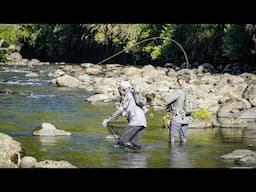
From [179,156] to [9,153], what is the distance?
2.08 metres

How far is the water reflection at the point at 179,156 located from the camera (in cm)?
727

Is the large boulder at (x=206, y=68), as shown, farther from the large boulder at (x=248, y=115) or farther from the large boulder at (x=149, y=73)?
the large boulder at (x=248, y=115)

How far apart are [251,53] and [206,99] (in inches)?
281

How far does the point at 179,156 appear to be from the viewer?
7.80 metres

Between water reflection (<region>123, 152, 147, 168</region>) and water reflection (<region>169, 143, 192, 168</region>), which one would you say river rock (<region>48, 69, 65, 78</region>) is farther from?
water reflection (<region>123, 152, 147, 168</region>)

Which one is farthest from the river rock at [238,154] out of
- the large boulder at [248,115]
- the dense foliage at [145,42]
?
the dense foliage at [145,42]

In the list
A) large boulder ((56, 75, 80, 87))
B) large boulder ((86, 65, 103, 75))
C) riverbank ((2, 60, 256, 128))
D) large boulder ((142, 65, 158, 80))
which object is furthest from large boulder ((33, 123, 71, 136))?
large boulder ((86, 65, 103, 75))

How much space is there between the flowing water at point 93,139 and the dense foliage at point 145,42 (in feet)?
18.1

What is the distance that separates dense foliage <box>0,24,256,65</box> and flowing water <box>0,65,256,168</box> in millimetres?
5523

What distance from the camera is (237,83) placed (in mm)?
15117

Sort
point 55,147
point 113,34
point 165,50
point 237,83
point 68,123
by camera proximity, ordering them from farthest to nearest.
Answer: point 113,34 < point 165,50 < point 237,83 < point 68,123 < point 55,147

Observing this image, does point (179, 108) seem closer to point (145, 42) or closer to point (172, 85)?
point (172, 85)
